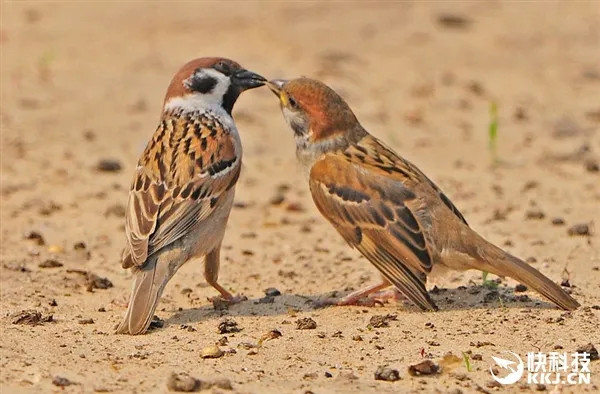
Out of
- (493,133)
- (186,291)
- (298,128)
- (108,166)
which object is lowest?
(186,291)

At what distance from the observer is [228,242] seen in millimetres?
10414

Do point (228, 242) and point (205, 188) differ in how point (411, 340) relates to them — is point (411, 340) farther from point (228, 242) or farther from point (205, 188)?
point (228, 242)

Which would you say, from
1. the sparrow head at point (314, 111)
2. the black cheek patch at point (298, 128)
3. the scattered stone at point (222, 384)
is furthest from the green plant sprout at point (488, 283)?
the scattered stone at point (222, 384)

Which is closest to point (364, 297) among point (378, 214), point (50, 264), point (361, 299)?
point (361, 299)

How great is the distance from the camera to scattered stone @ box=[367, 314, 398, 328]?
7926mm

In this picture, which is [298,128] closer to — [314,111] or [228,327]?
[314,111]

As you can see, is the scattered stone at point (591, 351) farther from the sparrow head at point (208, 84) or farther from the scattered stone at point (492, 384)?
the sparrow head at point (208, 84)

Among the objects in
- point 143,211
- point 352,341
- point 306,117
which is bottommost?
point 352,341

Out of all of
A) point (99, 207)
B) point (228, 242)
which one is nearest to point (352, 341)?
point (228, 242)

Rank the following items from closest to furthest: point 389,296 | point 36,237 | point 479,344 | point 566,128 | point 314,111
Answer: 1. point 479,344
2. point 389,296
3. point 314,111
4. point 36,237
5. point 566,128

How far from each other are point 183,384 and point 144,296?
1.43 metres

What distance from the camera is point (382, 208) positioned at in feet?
27.6

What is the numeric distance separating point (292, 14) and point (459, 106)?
398 centimetres

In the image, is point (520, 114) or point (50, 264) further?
point (520, 114)
